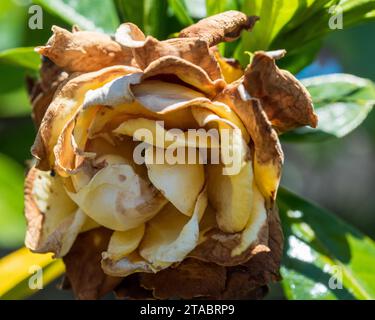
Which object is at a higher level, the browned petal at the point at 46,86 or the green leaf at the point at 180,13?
the green leaf at the point at 180,13

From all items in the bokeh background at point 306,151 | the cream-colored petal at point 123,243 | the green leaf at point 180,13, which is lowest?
the bokeh background at point 306,151

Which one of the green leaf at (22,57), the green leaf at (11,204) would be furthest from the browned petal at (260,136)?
the green leaf at (11,204)

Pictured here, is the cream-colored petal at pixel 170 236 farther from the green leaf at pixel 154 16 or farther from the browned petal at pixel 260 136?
the green leaf at pixel 154 16

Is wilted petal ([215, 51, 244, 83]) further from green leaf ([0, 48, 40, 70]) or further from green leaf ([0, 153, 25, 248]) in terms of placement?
green leaf ([0, 153, 25, 248])

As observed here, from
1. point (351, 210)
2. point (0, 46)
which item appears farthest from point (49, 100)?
point (351, 210)

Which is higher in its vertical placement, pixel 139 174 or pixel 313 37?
pixel 313 37

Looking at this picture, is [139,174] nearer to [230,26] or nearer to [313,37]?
[230,26]
